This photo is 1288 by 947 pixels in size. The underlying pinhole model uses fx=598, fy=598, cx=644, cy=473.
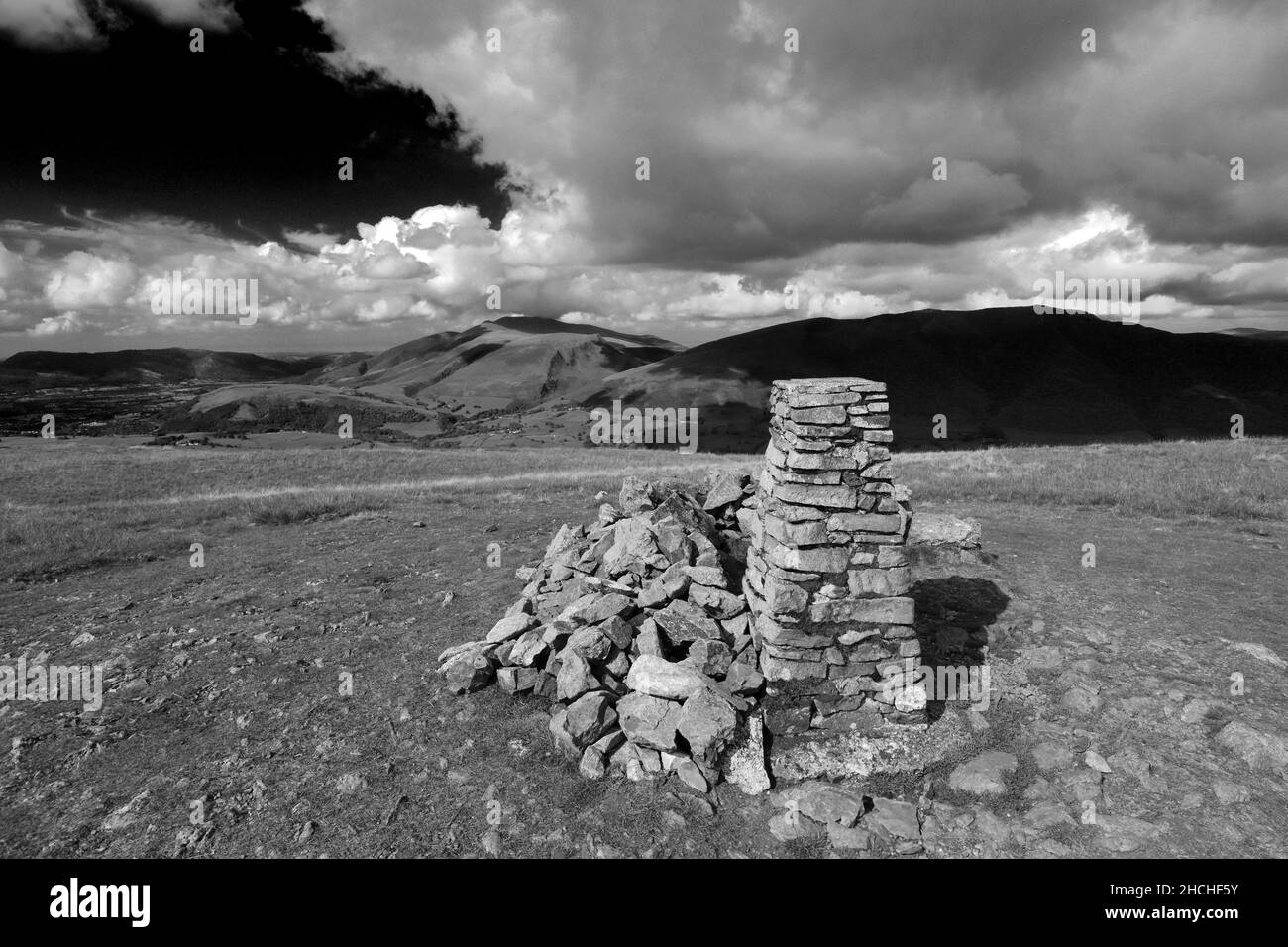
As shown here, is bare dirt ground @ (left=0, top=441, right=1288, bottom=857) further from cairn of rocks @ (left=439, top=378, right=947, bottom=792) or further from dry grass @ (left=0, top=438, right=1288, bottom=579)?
dry grass @ (left=0, top=438, right=1288, bottom=579)

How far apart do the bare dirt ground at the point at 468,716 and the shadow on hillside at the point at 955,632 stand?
13 cm

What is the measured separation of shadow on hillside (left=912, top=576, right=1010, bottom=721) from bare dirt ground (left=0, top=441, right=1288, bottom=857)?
126 mm

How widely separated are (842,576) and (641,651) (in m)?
3.04

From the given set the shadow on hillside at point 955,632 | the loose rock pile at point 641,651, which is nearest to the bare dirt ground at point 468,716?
the shadow on hillside at point 955,632

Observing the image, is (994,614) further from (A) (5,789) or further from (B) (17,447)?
(B) (17,447)

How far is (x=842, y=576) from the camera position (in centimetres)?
799

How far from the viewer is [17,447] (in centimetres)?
4866

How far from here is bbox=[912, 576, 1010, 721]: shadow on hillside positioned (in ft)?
29.2

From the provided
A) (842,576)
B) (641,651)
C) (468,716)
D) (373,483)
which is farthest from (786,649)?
(373,483)

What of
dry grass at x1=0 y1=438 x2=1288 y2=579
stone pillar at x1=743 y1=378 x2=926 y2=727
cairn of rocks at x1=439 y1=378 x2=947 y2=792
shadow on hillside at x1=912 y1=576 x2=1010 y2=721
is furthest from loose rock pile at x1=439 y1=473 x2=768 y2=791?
dry grass at x1=0 y1=438 x2=1288 y2=579

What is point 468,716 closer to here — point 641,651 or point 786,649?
point 641,651

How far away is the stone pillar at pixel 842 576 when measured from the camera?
7.89 metres
